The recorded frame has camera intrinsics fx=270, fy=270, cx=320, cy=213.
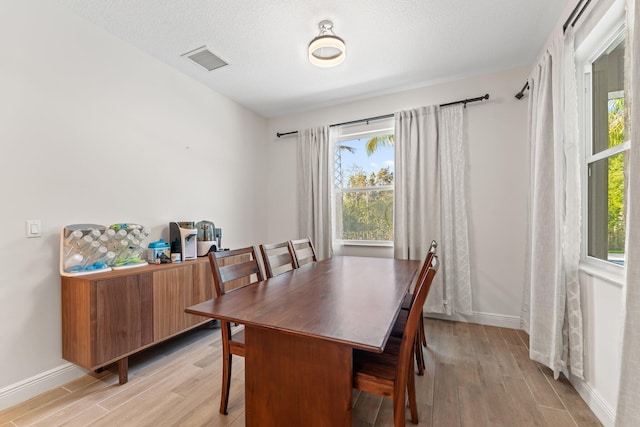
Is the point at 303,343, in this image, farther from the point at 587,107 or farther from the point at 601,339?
the point at 587,107

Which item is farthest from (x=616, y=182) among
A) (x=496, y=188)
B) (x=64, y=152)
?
(x=64, y=152)

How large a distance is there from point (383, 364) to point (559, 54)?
7.78ft

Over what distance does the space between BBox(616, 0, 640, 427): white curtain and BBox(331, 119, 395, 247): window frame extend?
7.91 ft

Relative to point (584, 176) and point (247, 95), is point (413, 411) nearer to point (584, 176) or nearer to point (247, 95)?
point (584, 176)

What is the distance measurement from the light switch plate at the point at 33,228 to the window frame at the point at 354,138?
8.94 feet

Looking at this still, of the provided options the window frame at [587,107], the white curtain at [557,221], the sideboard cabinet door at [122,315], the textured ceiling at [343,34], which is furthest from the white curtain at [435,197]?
the sideboard cabinet door at [122,315]

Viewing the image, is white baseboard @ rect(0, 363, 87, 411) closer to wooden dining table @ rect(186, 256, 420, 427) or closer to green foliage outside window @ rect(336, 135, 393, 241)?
wooden dining table @ rect(186, 256, 420, 427)

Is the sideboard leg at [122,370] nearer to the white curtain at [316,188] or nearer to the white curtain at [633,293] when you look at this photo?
the white curtain at [316,188]

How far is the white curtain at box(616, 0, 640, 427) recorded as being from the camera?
90 cm

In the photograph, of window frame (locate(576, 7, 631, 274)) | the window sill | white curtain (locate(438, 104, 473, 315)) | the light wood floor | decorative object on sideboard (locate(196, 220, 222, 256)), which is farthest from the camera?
white curtain (locate(438, 104, 473, 315))

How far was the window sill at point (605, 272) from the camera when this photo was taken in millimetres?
1418

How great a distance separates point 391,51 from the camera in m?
2.51

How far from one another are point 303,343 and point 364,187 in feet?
8.69

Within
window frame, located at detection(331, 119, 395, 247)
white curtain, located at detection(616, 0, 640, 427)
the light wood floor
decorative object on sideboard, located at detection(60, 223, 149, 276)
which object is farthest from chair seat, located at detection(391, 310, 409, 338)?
decorative object on sideboard, located at detection(60, 223, 149, 276)
